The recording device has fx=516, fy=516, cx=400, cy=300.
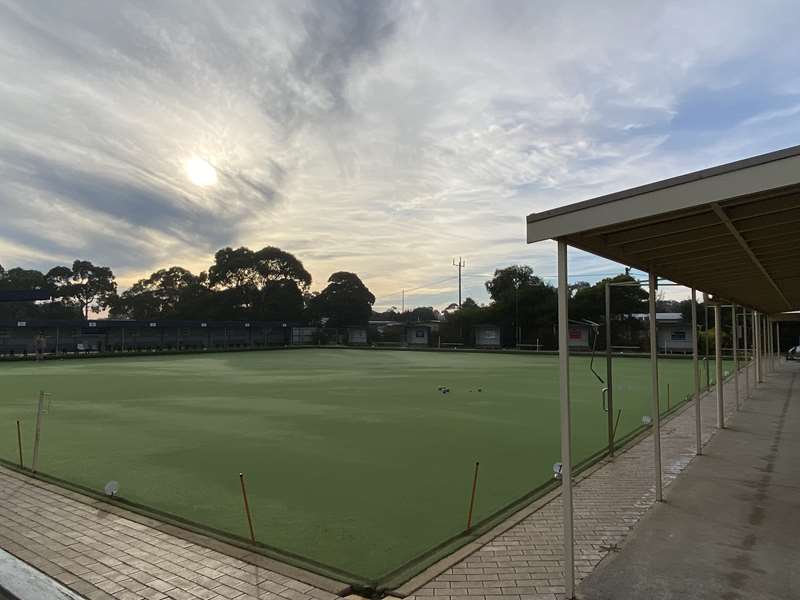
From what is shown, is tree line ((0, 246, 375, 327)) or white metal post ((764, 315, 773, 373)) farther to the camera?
tree line ((0, 246, 375, 327))

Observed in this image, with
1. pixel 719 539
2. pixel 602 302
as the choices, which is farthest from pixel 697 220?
pixel 602 302

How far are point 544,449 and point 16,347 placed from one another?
44.3 m

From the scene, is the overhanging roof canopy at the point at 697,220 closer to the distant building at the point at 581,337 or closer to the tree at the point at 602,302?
the distant building at the point at 581,337

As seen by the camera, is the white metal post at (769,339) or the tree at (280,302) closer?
the white metal post at (769,339)

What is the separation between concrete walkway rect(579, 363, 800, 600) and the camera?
368cm

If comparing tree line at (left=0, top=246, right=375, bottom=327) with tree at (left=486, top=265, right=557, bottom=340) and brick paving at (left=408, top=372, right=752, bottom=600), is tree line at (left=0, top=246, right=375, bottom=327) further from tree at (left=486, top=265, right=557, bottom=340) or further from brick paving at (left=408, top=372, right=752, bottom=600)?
brick paving at (left=408, top=372, right=752, bottom=600)

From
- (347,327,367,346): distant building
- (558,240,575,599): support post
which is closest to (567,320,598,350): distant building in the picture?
(347,327,367,346): distant building

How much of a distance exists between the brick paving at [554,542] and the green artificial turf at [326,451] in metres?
0.54

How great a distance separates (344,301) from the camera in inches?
2857

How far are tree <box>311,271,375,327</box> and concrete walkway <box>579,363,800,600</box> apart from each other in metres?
64.4

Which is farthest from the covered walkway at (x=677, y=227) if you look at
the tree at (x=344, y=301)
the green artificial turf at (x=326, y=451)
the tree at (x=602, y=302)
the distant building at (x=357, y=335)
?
the tree at (x=344, y=301)

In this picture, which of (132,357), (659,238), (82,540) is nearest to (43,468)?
(82,540)

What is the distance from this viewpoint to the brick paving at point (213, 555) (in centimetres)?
374

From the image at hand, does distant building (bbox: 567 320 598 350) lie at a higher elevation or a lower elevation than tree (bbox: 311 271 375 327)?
lower
